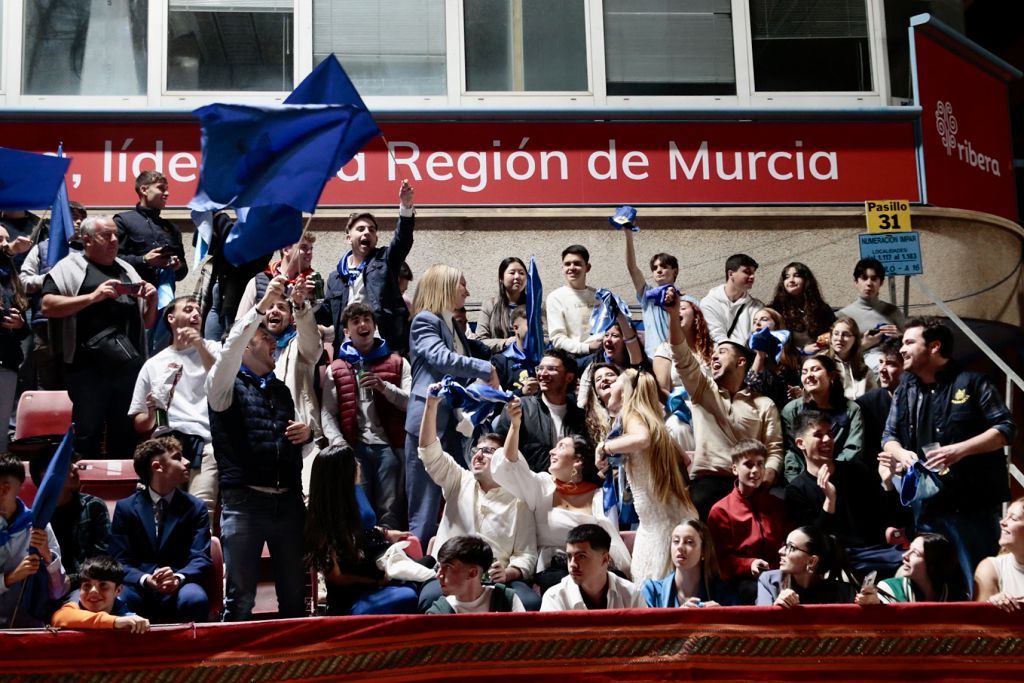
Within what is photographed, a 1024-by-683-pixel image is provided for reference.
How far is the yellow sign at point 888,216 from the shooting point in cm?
1380

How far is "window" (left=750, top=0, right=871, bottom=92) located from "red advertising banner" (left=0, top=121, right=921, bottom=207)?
0.56 m

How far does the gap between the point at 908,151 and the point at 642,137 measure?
2.60 m

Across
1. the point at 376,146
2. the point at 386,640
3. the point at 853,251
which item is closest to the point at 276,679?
the point at 386,640

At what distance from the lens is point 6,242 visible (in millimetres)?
10250

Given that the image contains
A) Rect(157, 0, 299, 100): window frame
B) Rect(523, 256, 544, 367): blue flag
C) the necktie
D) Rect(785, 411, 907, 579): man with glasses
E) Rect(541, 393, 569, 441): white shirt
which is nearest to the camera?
the necktie

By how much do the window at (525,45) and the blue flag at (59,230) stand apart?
201 inches

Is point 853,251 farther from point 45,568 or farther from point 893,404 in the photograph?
point 45,568

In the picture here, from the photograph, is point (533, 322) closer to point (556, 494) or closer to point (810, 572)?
point (556, 494)

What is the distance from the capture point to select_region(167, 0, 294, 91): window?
1509 centimetres

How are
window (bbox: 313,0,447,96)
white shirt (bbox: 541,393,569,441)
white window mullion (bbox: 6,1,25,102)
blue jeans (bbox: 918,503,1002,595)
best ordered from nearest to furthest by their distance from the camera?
blue jeans (bbox: 918,503,1002,595), white shirt (bbox: 541,393,569,441), white window mullion (bbox: 6,1,25,102), window (bbox: 313,0,447,96)

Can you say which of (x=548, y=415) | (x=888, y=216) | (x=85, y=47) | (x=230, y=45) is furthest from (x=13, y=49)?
(x=888, y=216)

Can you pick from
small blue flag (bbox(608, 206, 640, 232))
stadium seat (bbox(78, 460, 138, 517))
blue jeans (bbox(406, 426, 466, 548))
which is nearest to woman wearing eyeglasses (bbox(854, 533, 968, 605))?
blue jeans (bbox(406, 426, 466, 548))

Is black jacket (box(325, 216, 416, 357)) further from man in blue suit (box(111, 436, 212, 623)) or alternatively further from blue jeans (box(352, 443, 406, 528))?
man in blue suit (box(111, 436, 212, 623))

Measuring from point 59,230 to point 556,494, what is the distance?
4281 millimetres
